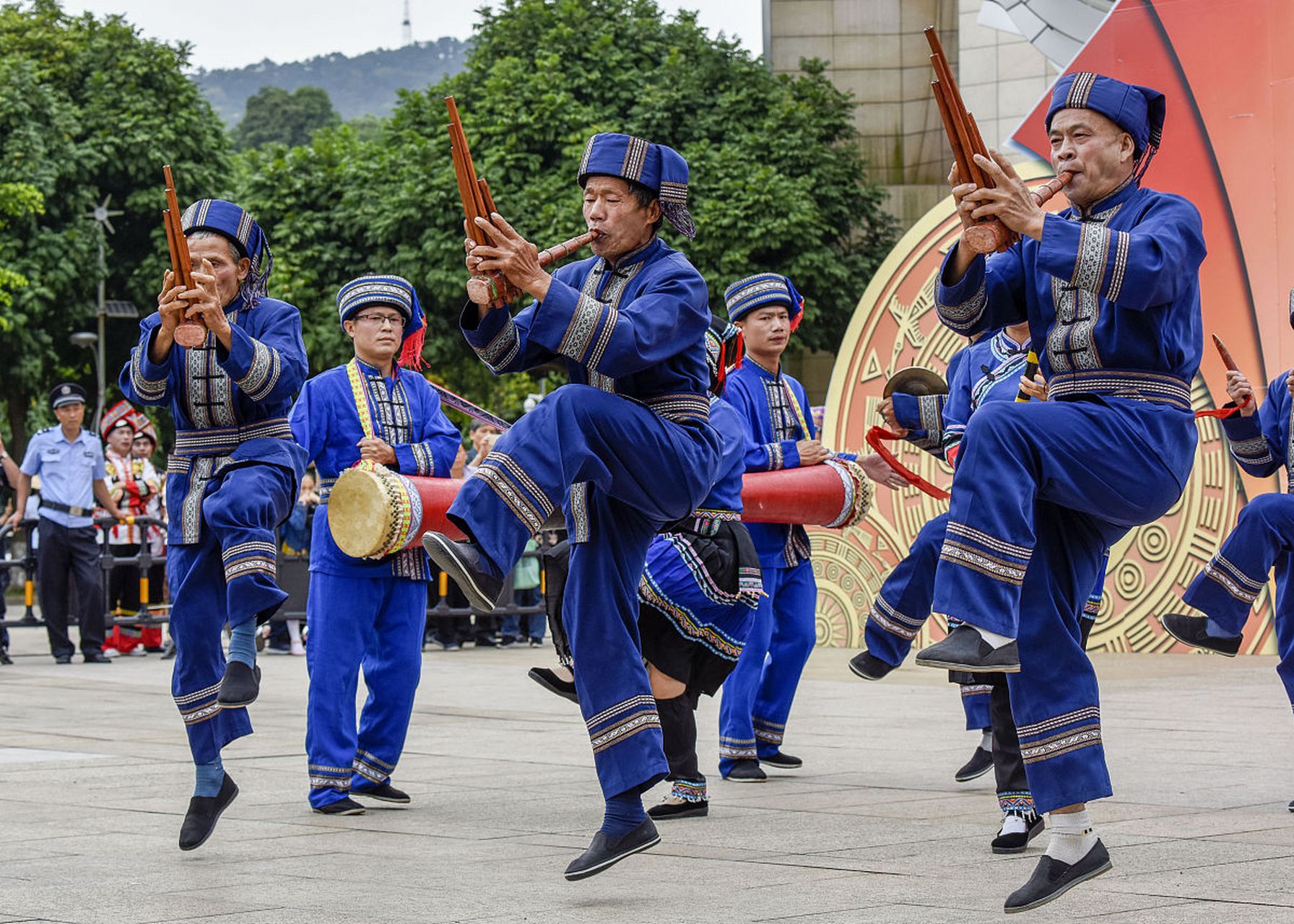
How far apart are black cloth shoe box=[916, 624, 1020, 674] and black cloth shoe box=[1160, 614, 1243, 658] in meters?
1.97

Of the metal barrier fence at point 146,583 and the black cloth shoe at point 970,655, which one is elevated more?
the black cloth shoe at point 970,655

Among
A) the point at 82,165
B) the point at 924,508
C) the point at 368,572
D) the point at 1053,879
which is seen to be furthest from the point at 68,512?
the point at 82,165

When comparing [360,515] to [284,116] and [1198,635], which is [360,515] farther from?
[284,116]

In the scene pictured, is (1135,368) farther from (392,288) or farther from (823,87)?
(823,87)

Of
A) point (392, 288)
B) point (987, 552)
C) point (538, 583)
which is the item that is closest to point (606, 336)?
point (987, 552)

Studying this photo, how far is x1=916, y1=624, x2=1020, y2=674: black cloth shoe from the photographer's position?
4371 millimetres

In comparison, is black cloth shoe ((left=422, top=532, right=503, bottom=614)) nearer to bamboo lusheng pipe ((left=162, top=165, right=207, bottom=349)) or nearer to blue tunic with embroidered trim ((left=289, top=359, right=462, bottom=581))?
bamboo lusheng pipe ((left=162, top=165, right=207, bottom=349))

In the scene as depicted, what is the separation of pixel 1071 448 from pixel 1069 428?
0.17 feet

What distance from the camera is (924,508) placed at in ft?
49.2

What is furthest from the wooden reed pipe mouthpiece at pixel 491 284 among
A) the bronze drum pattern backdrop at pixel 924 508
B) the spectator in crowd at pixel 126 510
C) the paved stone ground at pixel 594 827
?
the spectator in crowd at pixel 126 510

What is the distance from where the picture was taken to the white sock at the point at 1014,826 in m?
5.66

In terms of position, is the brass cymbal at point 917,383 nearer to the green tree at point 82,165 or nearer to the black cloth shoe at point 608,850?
the black cloth shoe at point 608,850

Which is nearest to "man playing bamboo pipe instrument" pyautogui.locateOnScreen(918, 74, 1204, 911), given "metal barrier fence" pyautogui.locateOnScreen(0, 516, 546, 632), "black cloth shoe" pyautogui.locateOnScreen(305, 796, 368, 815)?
"black cloth shoe" pyautogui.locateOnScreen(305, 796, 368, 815)

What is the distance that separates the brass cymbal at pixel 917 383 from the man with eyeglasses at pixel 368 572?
1840 mm
